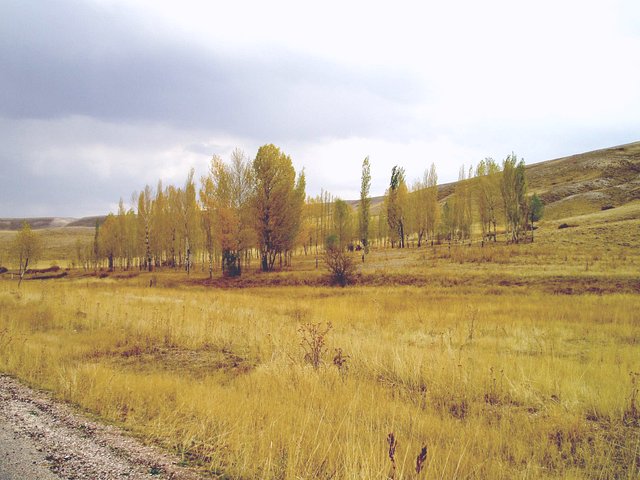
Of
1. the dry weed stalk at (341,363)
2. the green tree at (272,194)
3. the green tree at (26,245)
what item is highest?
the green tree at (272,194)

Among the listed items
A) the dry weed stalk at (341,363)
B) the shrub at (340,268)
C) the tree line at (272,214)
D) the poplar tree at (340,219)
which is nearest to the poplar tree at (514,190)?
the tree line at (272,214)

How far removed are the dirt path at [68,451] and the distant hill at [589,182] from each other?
81608 mm

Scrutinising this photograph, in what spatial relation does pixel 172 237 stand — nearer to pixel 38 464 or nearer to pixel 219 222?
pixel 219 222

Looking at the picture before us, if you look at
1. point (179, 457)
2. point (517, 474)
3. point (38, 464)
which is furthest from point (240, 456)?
point (517, 474)

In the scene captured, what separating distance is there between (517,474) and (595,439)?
65.8 inches

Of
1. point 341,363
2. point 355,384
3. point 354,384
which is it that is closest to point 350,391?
point 354,384

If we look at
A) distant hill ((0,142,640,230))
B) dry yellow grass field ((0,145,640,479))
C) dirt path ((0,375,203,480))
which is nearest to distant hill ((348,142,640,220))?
distant hill ((0,142,640,230))

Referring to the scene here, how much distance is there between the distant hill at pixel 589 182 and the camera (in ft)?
240

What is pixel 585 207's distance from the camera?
73.0m

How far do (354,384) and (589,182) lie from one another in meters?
110

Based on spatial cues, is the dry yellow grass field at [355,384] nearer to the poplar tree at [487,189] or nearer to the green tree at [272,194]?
the green tree at [272,194]

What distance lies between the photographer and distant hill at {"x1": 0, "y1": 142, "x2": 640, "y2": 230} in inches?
2882

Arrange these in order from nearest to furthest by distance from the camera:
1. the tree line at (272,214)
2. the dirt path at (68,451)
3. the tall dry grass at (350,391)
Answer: the dirt path at (68,451), the tall dry grass at (350,391), the tree line at (272,214)

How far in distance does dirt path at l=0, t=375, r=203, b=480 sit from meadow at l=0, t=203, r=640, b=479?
0.29 metres
